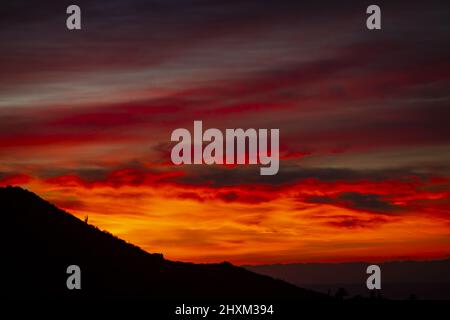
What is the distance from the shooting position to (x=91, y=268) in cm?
7931

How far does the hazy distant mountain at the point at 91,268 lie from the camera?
7462cm

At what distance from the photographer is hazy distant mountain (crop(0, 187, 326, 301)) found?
74.6 meters
